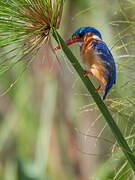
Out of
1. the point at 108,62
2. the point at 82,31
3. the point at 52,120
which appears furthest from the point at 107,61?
the point at 52,120

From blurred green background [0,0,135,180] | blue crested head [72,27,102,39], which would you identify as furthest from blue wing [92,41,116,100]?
blurred green background [0,0,135,180]

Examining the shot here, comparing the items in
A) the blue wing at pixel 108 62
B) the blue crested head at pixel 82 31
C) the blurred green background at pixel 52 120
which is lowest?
the blurred green background at pixel 52 120

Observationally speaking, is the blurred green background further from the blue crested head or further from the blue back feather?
the blue back feather

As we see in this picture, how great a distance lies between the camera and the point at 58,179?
3426 millimetres

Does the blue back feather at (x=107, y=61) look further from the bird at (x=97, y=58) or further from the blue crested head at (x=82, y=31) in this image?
the blue crested head at (x=82, y=31)

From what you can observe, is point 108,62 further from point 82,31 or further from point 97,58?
point 82,31

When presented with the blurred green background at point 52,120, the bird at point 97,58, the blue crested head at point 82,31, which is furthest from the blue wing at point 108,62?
the blurred green background at point 52,120

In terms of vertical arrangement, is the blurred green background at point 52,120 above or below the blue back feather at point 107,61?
below

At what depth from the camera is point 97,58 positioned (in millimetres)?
1396

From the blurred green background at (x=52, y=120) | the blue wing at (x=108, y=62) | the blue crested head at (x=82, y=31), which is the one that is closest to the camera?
the blue wing at (x=108, y=62)

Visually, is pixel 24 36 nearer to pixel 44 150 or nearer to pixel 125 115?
pixel 125 115

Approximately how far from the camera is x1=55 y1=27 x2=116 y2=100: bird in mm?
1355

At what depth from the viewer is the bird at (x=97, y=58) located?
1355mm

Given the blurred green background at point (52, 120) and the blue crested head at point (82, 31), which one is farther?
the blurred green background at point (52, 120)
